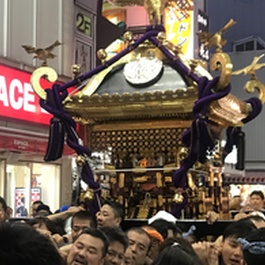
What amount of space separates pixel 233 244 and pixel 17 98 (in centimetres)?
761

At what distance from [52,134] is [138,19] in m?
11.1

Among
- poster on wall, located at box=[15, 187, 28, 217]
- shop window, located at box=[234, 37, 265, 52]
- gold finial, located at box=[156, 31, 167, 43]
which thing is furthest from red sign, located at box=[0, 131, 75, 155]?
shop window, located at box=[234, 37, 265, 52]

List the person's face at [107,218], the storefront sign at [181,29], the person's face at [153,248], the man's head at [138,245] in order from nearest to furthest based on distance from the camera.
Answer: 1. the man's head at [138,245]
2. the person's face at [153,248]
3. the person's face at [107,218]
4. the storefront sign at [181,29]

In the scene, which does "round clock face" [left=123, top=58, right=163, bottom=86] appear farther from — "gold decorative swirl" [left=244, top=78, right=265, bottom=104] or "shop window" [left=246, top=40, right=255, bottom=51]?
"shop window" [left=246, top=40, right=255, bottom=51]

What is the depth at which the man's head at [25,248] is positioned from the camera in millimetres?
1560

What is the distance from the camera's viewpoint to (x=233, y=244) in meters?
3.69

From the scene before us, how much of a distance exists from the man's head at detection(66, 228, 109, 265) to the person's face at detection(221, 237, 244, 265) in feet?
2.24

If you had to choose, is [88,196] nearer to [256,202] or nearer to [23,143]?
[256,202]

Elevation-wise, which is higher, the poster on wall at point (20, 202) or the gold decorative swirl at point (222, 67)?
the gold decorative swirl at point (222, 67)

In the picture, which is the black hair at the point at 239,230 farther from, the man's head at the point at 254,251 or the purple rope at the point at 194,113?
the purple rope at the point at 194,113

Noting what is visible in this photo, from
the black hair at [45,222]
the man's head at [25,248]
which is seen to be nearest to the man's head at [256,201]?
the black hair at [45,222]

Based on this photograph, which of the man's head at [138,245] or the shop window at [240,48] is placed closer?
the man's head at [138,245]

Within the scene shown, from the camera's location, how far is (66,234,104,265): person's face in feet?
11.4

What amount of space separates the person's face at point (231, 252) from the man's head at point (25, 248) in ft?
7.01
